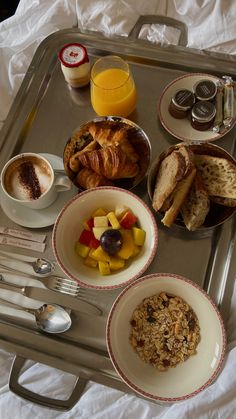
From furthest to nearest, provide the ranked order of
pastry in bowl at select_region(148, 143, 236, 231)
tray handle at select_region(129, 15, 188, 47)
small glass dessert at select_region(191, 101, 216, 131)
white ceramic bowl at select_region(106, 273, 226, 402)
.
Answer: tray handle at select_region(129, 15, 188, 47) < small glass dessert at select_region(191, 101, 216, 131) < pastry in bowl at select_region(148, 143, 236, 231) < white ceramic bowl at select_region(106, 273, 226, 402)


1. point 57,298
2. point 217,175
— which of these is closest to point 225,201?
point 217,175

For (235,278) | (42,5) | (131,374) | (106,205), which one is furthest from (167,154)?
(42,5)

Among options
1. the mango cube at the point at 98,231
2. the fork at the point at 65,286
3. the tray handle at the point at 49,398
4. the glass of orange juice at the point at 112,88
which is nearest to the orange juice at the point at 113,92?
the glass of orange juice at the point at 112,88

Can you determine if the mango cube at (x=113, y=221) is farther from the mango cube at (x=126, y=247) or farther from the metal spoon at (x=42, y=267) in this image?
the metal spoon at (x=42, y=267)

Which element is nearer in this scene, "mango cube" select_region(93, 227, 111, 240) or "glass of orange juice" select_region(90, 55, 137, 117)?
"mango cube" select_region(93, 227, 111, 240)

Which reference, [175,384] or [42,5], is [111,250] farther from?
[42,5]

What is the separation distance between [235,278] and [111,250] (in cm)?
27

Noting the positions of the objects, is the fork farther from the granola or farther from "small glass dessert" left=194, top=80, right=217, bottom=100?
"small glass dessert" left=194, top=80, right=217, bottom=100

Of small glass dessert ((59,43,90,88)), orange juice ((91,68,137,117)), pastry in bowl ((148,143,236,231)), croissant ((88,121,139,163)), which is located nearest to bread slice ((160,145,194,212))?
pastry in bowl ((148,143,236,231))

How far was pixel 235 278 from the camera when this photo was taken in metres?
0.91

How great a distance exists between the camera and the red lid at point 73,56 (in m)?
1.08

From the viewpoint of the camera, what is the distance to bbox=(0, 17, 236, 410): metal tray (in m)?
0.88

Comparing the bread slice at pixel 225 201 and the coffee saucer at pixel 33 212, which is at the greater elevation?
the bread slice at pixel 225 201

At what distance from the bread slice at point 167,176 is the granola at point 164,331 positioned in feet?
0.63
